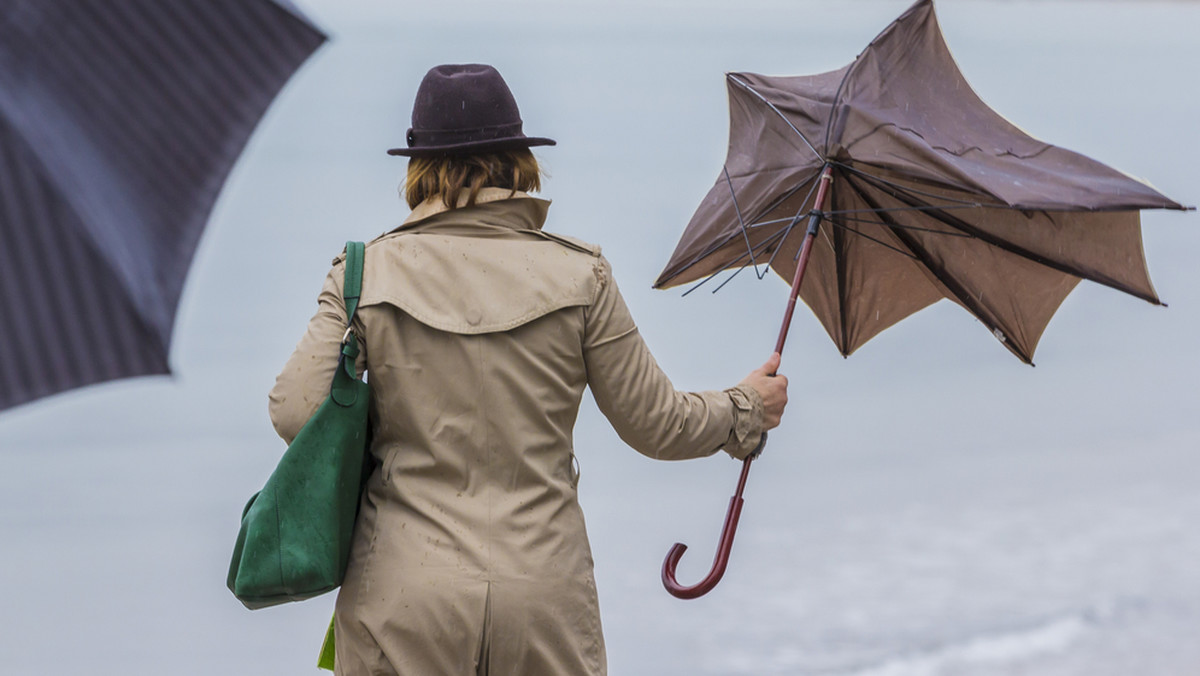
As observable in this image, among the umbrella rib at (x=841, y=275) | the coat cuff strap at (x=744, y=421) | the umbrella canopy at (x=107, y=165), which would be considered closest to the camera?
the umbrella canopy at (x=107, y=165)

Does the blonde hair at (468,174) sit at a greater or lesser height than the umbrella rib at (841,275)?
greater

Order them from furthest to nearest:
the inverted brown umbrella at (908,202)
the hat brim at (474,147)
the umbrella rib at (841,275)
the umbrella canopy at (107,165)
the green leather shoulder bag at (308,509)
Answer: the umbrella rib at (841,275), the inverted brown umbrella at (908,202), the hat brim at (474,147), the green leather shoulder bag at (308,509), the umbrella canopy at (107,165)

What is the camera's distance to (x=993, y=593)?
15.6 ft

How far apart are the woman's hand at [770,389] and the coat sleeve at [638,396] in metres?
0.09

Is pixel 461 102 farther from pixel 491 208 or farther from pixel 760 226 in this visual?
pixel 760 226

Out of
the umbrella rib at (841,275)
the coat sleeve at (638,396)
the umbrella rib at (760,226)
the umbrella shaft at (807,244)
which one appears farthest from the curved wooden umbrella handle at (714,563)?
the umbrella rib at (841,275)

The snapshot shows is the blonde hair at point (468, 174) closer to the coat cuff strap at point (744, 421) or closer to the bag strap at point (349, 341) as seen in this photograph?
the bag strap at point (349, 341)

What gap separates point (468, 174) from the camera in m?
2.31

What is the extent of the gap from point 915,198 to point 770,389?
511 mm

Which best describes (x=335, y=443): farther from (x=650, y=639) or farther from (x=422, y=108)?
(x=650, y=639)

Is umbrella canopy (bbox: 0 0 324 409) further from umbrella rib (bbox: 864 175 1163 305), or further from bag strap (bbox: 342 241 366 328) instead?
umbrella rib (bbox: 864 175 1163 305)

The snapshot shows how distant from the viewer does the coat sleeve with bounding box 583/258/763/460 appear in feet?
7.57

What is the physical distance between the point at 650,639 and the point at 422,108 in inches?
98.9

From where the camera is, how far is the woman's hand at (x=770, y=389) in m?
→ 2.55
